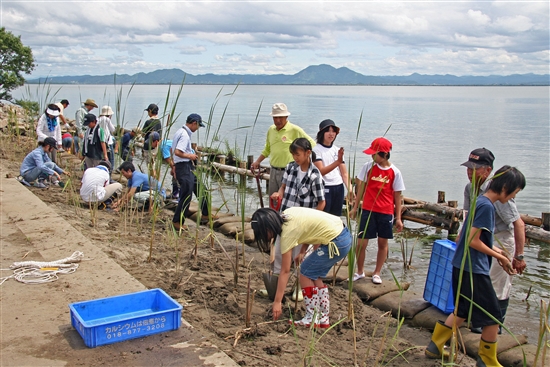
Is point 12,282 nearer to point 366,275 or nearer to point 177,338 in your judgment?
point 177,338

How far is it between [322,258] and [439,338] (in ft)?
3.26

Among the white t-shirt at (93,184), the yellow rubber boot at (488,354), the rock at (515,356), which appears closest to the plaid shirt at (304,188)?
the yellow rubber boot at (488,354)

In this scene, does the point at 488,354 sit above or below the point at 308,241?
below

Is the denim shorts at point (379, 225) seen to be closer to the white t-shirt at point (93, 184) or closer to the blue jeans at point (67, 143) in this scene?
the white t-shirt at point (93, 184)

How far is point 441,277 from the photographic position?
4570 millimetres

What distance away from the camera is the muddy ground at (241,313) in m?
3.43


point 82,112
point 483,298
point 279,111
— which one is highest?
point 279,111

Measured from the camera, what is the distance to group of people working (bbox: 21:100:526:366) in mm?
3445

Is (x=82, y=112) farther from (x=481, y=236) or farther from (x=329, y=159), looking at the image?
(x=481, y=236)

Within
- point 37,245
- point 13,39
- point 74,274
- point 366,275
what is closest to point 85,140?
point 37,245

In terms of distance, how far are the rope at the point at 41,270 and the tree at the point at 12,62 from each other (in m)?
18.4

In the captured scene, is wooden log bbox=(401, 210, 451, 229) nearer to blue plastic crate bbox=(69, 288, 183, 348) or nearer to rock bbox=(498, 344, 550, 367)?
rock bbox=(498, 344, 550, 367)

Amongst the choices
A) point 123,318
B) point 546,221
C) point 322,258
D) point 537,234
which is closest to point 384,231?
point 322,258

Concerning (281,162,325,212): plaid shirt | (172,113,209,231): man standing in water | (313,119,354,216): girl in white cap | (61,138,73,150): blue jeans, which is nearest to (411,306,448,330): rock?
(313,119,354,216): girl in white cap
